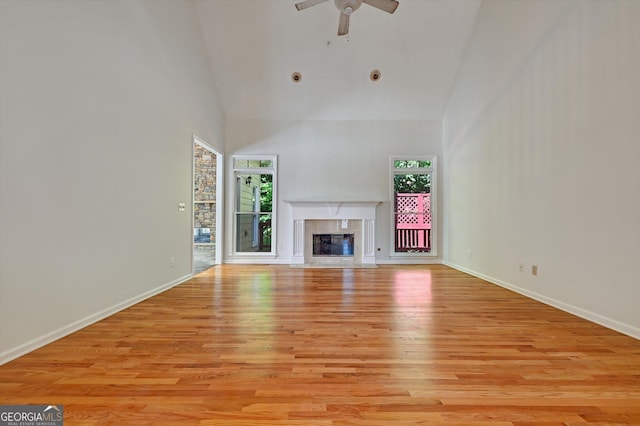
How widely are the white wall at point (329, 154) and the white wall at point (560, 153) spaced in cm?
171

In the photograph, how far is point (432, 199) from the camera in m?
6.64

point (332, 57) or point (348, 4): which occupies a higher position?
point (332, 57)

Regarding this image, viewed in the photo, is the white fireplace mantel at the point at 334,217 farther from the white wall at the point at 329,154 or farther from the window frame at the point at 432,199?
the window frame at the point at 432,199

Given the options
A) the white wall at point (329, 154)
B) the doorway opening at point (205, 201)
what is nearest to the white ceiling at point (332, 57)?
the white wall at point (329, 154)

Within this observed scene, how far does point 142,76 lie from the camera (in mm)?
3664

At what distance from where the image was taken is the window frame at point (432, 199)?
258 inches

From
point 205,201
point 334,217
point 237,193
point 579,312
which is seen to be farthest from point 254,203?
point 579,312

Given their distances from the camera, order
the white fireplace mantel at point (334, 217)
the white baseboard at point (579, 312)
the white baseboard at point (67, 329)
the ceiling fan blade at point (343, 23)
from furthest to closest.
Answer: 1. the white fireplace mantel at point (334, 217)
2. the ceiling fan blade at point (343, 23)
3. the white baseboard at point (579, 312)
4. the white baseboard at point (67, 329)

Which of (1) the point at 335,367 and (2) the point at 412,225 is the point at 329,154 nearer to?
(2) the point at 412,225

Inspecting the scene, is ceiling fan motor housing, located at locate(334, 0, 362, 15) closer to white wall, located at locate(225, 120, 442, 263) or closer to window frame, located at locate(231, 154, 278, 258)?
white wall, located at locate(225, 120, 442, 263)

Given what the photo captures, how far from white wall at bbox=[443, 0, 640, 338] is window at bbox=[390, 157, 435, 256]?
134cm

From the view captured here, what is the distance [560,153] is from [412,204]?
11.2ft

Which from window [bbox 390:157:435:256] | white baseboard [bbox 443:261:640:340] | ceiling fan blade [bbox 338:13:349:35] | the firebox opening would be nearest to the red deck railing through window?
window [bbox 390:157:435:256]

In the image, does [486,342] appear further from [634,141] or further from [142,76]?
[142,76]
